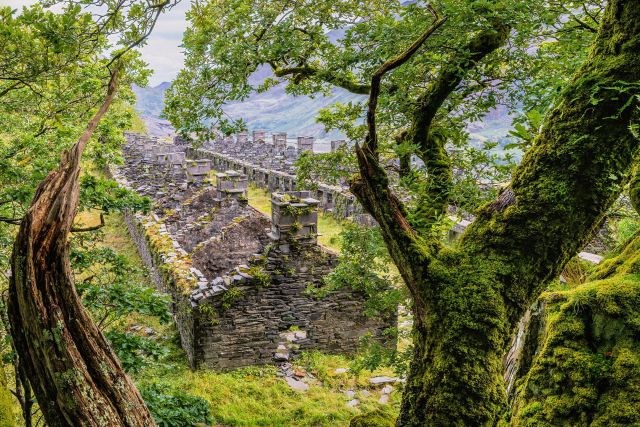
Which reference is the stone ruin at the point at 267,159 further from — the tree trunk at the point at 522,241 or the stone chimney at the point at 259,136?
the tree trunk at the point at 522,241

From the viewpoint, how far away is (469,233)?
12.0 ft

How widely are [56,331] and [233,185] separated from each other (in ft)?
43.0

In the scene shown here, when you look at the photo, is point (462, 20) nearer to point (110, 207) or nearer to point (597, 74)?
point (597, 74)

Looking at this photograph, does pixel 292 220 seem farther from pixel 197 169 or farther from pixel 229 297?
pixel 197 169

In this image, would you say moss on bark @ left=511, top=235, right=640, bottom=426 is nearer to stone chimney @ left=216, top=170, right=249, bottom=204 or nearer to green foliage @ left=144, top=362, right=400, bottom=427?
green foliage @ left=144, top=362, right=400, bottom=427

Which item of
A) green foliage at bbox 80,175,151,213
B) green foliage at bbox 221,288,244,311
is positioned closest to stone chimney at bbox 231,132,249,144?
green foliage at bbox 221,288,244,311

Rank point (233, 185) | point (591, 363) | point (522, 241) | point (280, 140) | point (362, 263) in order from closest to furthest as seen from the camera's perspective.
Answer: point (591, 363)
point (522, 241)
point (362, 263)
point (233, 185)
point (280, 140)

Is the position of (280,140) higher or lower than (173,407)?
higher

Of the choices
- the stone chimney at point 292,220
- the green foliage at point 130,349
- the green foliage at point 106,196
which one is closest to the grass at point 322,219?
the stone chimney at point 292,220

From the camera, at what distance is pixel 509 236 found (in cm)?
337

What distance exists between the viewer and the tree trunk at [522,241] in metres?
3.04

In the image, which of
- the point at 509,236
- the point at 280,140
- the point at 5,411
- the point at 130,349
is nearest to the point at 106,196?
the point at 130,349

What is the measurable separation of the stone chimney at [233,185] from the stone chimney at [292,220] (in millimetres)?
4492

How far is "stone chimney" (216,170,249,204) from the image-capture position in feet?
49.5
